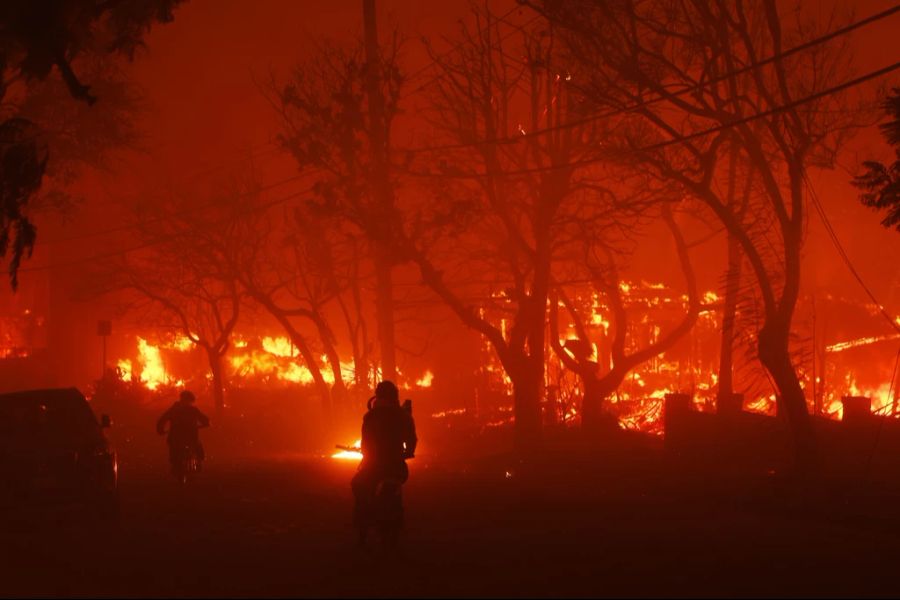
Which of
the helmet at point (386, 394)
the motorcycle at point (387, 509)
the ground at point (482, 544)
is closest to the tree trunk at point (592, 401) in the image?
the ground at point (482, 544)

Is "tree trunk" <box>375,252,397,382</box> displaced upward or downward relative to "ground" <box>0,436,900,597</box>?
upward

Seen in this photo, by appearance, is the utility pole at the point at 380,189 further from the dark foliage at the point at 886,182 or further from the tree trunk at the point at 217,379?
the tree trunk at the point at 217,379

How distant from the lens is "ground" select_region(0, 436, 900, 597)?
9.92m

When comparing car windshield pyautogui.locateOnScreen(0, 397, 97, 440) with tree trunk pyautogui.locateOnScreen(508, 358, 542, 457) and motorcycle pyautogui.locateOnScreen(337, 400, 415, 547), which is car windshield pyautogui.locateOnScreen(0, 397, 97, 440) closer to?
motorcycle pyautogui.locateOnScreen(337, 400, 415, 547)

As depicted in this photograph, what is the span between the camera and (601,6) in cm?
2041

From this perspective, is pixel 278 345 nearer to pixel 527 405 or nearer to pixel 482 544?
pixel 527 405

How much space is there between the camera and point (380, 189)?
2730 cm

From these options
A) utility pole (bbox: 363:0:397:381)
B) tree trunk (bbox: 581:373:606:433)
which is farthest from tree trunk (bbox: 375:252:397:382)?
tree trunk (bbox: 581:373:606:433)

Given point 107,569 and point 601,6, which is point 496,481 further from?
point 107,569

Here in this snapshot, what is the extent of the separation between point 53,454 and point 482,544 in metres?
6.06

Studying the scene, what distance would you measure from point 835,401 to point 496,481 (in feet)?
93.0

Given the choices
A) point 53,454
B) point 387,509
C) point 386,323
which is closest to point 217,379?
point 386,323

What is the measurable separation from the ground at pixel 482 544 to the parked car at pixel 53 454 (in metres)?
0.40

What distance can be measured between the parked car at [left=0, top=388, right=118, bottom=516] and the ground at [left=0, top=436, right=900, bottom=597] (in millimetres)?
A: 402
